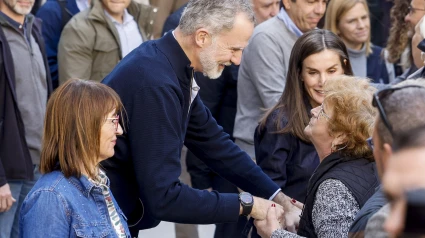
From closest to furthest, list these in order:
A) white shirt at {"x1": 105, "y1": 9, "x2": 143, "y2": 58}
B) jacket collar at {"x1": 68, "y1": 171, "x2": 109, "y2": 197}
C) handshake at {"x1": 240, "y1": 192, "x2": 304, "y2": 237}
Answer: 1. jacket collar at {"x1": 68, "y1": 171, "x2": 109, "y2": 197}
2. handshake at {"x1": 240, "y1": 192, "x2": 304, "y2": 237}
3. white shirt at {"x1": 105, "y1": 9, "x2": 143, "y2": 58}

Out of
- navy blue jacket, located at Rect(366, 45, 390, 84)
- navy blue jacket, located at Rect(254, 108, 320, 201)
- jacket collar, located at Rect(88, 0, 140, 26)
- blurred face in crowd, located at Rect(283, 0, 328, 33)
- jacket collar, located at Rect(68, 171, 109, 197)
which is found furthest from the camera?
navy blue jacket, located at Rect(366, 45, 390, 84)

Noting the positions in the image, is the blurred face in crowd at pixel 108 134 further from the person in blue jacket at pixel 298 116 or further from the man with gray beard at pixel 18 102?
the man with gray beard at pixel 18 102

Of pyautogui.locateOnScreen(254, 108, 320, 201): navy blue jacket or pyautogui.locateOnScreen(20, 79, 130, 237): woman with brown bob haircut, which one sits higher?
pyautogui.locateOnScreen(20, 79, 130, 237): woman with brown bob haircut

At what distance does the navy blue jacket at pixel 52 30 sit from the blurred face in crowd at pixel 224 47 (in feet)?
8.42

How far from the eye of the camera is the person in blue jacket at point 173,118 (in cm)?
340

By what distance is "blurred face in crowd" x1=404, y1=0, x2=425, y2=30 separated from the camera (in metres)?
5.66

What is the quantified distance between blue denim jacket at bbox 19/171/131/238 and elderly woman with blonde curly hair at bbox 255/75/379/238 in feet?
2.56

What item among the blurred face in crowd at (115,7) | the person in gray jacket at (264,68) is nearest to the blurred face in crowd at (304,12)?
the person in gray jacket at (264,68)

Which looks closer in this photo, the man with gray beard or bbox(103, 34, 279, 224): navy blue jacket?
bbox(103, 34, 279, 224): navy blue jacket

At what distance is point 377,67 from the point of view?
6.55 m

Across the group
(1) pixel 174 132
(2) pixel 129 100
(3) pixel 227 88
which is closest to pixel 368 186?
(1) pixel 174 132

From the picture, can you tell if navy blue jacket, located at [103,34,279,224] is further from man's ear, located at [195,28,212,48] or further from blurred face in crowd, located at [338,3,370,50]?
blurred face in crowd, located at [338,3,370,50]

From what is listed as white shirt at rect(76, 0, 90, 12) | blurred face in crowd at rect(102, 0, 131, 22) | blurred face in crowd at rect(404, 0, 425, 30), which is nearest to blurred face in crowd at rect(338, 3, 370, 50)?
blurred face in crowd at rect(404, 0, 425, 30)

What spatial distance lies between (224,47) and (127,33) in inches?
98.6
